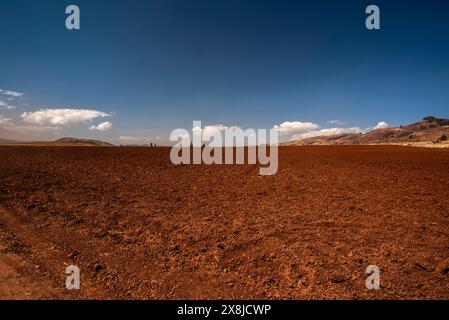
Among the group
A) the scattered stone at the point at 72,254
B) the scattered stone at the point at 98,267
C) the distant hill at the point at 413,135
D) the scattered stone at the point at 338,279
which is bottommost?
the scattered stone at the point at 338,279

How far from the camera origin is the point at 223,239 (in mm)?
6484

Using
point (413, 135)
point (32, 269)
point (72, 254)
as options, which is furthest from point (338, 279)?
point (413, 135)

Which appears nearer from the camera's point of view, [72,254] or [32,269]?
[32,269]

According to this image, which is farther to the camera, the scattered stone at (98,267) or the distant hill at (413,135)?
the distant hill at (413,135)

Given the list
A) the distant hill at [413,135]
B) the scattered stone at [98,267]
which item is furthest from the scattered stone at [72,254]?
the distant hill at [413,135]

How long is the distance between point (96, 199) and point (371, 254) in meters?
9.46

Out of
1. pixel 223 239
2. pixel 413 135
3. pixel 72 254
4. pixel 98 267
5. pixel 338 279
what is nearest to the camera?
pixel 338 279

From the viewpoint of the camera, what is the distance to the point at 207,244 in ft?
20.3

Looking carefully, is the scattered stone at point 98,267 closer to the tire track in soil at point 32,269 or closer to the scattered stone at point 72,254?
the tire track in soil at point 32,269

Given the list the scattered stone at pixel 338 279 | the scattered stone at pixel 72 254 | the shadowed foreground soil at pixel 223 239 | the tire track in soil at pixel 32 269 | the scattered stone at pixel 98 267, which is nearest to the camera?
the tire track in soil at pixel 32 269

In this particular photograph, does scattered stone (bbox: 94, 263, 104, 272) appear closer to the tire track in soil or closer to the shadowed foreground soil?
the shadowed foreground soil

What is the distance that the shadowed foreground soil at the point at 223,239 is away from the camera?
445 centimetres

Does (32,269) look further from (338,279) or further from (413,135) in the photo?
(413,135)

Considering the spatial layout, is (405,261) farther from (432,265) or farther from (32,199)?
(32,199)
